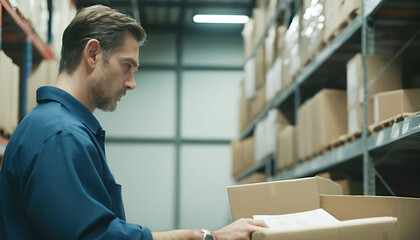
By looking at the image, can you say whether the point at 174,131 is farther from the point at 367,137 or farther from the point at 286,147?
the point at 367,137

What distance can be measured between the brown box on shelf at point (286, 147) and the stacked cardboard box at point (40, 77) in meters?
2.20

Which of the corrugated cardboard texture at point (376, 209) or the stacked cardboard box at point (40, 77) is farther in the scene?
the stacked cardboard box at point (40, 77)

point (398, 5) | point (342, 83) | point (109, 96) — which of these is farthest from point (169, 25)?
point (109, 96)

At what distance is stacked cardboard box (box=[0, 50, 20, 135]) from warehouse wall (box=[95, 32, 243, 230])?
22.4 ft

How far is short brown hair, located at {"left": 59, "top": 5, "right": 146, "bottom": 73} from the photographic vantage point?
2.17m

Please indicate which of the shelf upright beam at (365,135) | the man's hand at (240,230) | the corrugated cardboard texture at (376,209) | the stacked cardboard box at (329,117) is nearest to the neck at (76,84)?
the man's hand at (240,230)

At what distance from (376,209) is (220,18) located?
8764 mm

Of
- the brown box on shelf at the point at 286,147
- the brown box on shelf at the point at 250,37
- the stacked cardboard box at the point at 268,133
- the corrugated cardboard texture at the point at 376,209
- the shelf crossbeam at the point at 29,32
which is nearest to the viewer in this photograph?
the corrugated cardboard texture at the point at 376,209

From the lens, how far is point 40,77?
525cm

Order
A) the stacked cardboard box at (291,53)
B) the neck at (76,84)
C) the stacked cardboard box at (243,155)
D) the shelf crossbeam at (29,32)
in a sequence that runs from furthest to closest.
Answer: the stacked cardboard box at (243,155)
the stacked cardboard box at (291,53)
the shelf crossbeam at (29,32)
the neck at (76,84)

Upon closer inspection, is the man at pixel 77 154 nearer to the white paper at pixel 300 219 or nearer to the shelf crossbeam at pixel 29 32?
the white paper at pixel 300 219

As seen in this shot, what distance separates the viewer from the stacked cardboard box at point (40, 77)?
16.5 ft

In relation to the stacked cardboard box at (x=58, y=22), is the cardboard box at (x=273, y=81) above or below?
below

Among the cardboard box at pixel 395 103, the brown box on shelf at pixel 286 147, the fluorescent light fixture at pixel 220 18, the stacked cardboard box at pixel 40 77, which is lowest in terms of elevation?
the brown box on shelf at pixel 286 147
